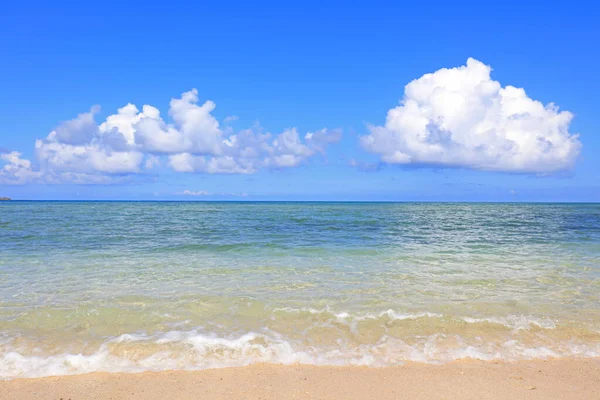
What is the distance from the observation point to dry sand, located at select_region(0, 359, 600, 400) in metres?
5.07

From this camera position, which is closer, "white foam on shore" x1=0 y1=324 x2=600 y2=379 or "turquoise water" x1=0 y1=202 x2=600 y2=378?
"white foam on shore" x1=0 y1=324 x2=600 y2=379

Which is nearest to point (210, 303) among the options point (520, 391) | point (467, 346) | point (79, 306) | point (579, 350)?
point (79, 306)

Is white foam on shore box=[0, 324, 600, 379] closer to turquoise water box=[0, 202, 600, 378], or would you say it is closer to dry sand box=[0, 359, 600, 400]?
turquoise water box=[0, 202, 600, 378]

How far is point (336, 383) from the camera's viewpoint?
17.6ft

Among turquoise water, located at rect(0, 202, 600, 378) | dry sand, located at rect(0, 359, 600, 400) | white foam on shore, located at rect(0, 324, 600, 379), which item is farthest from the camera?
turquoise water, located at rect(0, 202, 600, 378)

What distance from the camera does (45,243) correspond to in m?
19.1

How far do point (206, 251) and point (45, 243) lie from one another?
880cm

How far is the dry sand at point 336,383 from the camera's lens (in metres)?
5.07

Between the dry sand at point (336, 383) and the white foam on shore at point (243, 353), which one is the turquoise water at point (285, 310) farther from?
the dry sand at point (336, 383)

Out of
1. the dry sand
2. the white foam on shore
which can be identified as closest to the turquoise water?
the white foam on shore

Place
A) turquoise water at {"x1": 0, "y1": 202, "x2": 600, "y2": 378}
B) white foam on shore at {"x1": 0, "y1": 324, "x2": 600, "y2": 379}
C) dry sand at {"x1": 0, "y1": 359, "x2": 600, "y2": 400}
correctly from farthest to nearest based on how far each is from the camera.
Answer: turquoise water at {"x1": 0, "y1": 202, "x2": 600, "y2": 378}, white foam on shore at {"x1": 0, "y1": 324, "x2": 600, "y2": 379}, dry sand at {"x1": 0, "y1": 359, "x2": 600, "y2": 400}

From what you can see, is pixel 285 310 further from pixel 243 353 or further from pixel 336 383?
pixel 336 383

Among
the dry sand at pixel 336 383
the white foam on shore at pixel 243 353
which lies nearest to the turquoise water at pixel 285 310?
the white foam on shore at pixel 243 353

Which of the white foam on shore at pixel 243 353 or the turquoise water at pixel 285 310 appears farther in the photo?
the turquoise water at pixel 285 310
